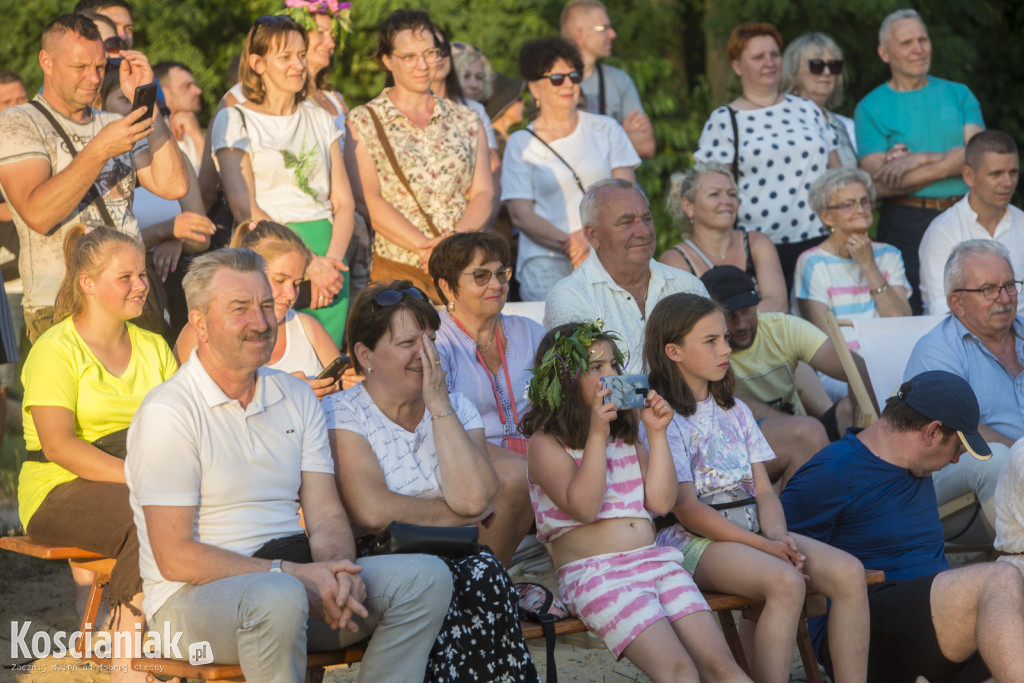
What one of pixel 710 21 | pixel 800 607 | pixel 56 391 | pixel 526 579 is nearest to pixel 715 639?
pixel 800 607

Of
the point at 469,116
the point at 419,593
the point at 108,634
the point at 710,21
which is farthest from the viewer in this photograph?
the point at 710,21

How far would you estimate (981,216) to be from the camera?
21.9 ft

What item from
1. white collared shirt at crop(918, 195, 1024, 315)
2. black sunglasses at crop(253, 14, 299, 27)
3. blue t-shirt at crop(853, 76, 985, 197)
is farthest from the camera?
blue t-shirt at crop(853, 76, 985, 197)

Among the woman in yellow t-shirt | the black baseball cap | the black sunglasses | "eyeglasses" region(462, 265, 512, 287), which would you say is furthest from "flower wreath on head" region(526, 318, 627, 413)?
the black sunglasses

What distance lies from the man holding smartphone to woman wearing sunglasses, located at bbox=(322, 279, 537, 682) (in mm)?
1407

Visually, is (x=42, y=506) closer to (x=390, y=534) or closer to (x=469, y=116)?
(x=390, y=534)

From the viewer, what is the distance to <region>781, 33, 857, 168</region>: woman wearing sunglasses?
747 cm

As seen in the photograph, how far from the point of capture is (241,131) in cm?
587

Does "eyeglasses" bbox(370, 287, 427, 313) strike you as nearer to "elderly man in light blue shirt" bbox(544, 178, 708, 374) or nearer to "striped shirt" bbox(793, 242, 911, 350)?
"elderly man in light blue shirt" bbox(544, 178, 708, 374)

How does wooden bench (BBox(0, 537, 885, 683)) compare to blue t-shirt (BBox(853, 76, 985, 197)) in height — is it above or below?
below

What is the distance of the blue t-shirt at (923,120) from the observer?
7.40 metres

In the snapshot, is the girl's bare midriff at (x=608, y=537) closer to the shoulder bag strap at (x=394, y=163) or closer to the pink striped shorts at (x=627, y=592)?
the pink striped shorts at (x=627, y=592)

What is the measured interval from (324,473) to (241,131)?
8.41ft

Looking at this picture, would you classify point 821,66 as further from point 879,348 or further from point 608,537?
point 608,537
